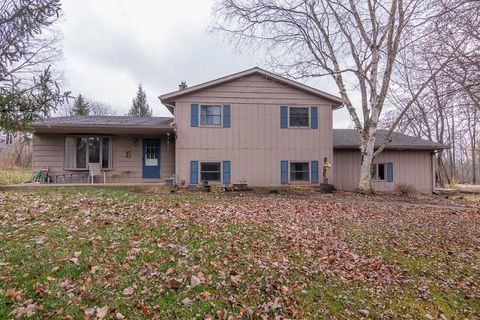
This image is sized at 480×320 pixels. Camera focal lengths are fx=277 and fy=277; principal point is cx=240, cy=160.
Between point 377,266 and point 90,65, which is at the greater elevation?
point 90,65

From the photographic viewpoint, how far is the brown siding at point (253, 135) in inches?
515

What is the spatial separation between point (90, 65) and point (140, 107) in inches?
938

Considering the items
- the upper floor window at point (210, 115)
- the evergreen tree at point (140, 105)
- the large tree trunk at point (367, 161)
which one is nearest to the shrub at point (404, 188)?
the large tree trunk at point (367, 161)

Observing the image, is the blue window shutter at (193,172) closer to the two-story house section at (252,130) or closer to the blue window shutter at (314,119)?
the two-story house section at (252,130)

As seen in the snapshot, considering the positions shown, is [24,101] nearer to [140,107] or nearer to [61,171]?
[61,171]

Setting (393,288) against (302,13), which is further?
(302,13)

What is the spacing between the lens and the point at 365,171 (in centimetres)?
1333

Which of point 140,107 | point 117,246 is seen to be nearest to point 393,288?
point 117,246

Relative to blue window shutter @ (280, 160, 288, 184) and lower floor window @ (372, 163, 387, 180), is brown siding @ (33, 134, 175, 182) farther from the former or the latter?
→ lower floor window @ (372, 163, 387, 180)

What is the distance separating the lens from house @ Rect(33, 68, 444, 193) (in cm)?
1299

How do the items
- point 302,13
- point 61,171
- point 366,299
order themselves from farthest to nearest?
point 302,13 → point 61,171 → point 366,299

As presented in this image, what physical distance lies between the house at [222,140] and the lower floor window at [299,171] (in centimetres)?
5

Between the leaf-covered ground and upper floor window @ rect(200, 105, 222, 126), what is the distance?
6895mm

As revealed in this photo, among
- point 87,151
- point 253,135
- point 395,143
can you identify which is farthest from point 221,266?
point 395,143
